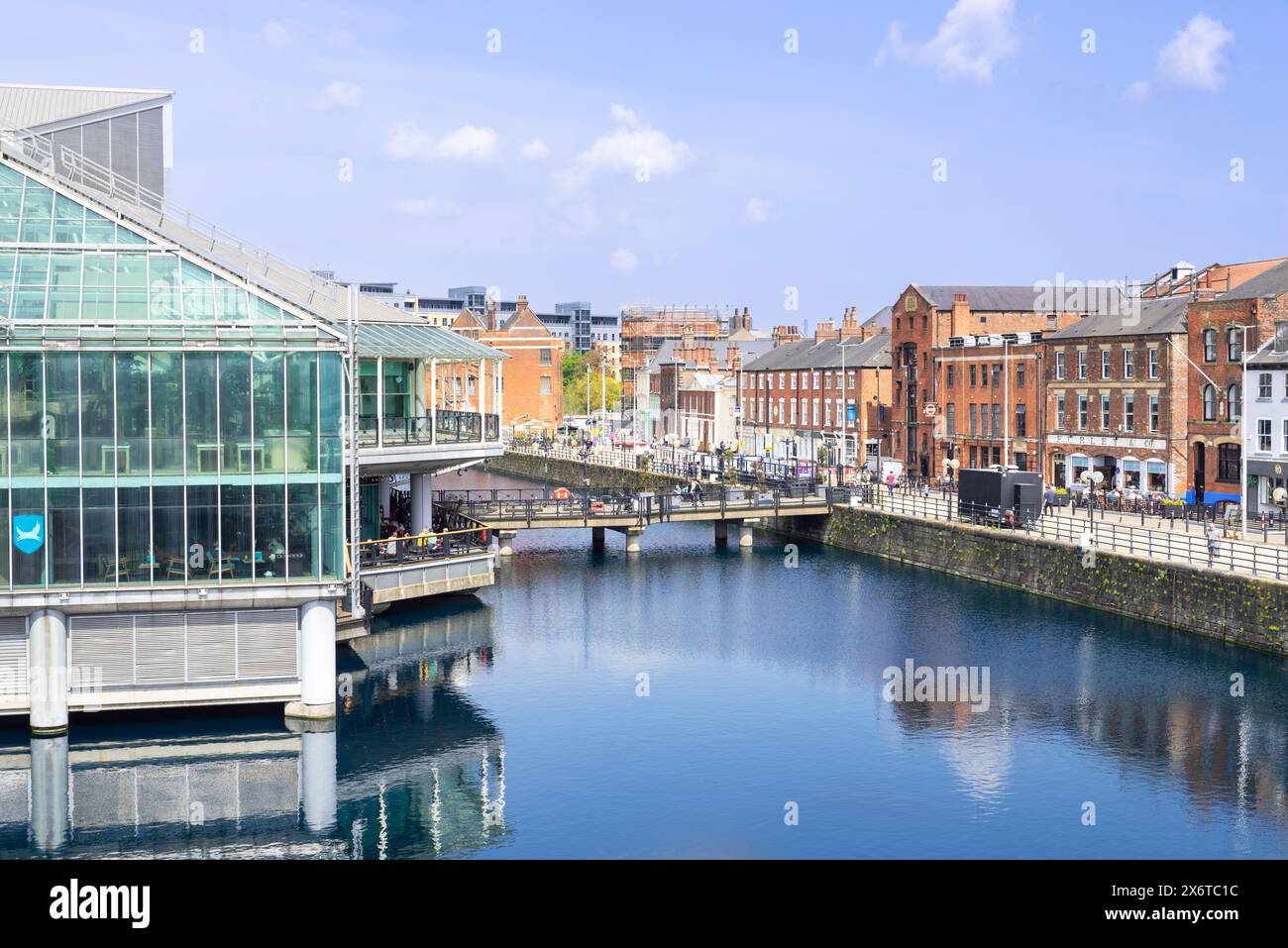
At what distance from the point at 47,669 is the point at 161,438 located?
6272mm

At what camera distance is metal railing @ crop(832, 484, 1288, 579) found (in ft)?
168

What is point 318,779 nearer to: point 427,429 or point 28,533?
point 28,533

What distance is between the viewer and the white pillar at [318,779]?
33.5 m

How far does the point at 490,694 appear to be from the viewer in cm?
4538

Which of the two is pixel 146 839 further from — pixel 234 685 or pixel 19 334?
pixel 19 334

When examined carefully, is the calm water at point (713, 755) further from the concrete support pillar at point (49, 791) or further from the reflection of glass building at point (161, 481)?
the reflection of glass building at point (161, 481)

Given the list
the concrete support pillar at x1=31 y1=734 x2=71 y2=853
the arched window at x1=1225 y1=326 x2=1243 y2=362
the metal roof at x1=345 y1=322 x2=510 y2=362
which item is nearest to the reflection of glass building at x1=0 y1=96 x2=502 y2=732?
the concrete support pillar at x1=31 y1=734 x2=71 y2=853

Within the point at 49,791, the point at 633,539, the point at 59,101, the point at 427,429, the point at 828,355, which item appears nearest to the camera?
the point at 49,791

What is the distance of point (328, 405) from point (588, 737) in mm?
10780

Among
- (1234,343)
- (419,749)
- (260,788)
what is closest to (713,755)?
(419,749)

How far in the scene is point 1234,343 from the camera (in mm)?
68438

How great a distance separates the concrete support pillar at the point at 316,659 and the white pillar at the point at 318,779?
72 cm

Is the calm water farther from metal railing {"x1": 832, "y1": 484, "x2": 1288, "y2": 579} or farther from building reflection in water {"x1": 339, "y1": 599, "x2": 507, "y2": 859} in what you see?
metal railing {"x1": 832, "y1": 484, "x2": 1288, "y2": 579}

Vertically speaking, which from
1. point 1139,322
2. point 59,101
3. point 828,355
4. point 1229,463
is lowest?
point 1229,463
